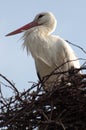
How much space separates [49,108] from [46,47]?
181cm

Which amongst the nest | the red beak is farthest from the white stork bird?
the nest

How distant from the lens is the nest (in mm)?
5520

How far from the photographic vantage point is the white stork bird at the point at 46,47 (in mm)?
7250

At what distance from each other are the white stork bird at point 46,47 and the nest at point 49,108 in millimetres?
1235

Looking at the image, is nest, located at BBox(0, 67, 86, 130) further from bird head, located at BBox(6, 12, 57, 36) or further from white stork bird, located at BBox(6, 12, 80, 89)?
bird head, located at BBox(6, 12, 57, 36)

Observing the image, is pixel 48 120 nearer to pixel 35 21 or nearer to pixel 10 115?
pixel 10 115

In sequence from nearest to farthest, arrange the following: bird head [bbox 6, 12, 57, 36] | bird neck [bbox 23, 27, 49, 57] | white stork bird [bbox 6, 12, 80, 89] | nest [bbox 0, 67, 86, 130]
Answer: nest [bbox 0, 67, 86, 130] < white stork bird [bbox 6, 12, 80, 89] < bird neck [bbox 23, 27, 49, 57] < bird head [bbox 6, 12, 57, 36]

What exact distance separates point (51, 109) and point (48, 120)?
0.63 feet

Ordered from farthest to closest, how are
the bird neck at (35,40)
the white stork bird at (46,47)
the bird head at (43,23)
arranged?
the bird head at (43,23), the bird neck at (35,40), the white stork bird at (46,47)

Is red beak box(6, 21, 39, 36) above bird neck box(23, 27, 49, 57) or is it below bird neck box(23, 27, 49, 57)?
above

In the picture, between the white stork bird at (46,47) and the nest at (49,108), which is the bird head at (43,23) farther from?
the nest at (49,108)

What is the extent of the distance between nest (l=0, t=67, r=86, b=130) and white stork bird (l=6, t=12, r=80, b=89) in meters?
1.24

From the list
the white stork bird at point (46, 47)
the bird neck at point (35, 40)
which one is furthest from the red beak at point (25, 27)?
the bird neck at point (35, 40)

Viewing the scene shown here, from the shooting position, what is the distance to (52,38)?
7.47 metres
